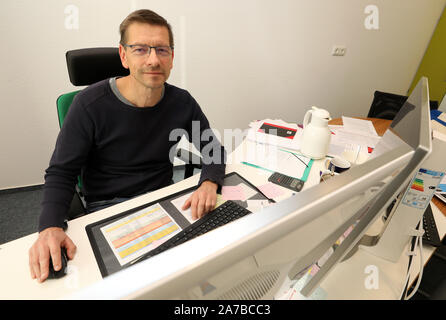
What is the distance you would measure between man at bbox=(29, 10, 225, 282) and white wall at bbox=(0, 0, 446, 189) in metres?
1.00

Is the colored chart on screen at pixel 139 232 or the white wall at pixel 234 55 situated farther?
the white wall at pixel 234 55

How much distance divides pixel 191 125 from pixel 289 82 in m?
1.73

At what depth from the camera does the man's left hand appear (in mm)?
859

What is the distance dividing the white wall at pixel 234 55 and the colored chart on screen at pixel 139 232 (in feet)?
4.98

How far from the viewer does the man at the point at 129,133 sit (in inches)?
37.1

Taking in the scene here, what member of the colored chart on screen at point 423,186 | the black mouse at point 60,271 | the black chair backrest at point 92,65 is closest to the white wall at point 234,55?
the black chair backrest at point 92,65

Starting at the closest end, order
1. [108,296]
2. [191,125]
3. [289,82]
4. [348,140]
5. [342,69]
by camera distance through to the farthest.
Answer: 1. [108,296]
2. [191,125]
3. [348,140]
4. [289,82]
5. [342,69]

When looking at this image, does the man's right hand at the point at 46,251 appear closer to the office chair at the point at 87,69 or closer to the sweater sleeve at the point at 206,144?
the office chair at the point at 87,69

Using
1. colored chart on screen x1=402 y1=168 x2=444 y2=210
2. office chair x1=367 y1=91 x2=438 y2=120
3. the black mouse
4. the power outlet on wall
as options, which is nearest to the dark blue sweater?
the black mouse

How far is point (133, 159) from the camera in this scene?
3.79ft

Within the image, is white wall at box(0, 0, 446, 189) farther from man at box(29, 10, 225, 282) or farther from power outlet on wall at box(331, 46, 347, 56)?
man at box(29, 10, 225, 282)

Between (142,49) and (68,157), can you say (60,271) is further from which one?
(142,49)
